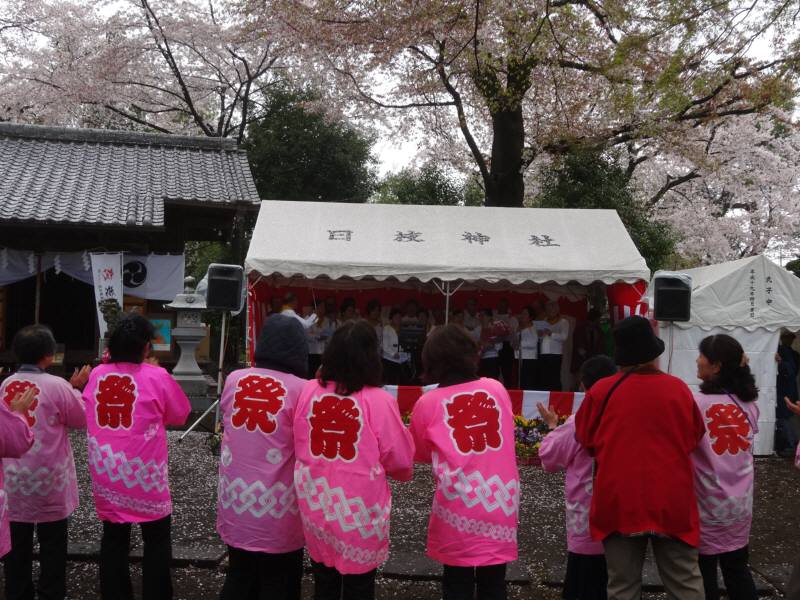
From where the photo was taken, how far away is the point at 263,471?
3.29 metres

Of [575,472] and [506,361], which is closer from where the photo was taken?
[575,472]

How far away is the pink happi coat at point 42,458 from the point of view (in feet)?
12.1

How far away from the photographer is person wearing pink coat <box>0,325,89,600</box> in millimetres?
3699

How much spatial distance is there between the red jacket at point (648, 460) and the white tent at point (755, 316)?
6.48 m

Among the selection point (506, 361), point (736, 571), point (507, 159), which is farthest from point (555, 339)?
point (736, 571)

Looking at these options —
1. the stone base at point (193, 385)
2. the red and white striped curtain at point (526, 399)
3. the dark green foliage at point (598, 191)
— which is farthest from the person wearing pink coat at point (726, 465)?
the dark green foliage at point (598, 191)

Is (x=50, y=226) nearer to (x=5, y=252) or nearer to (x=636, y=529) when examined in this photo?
(x=5, y=252)

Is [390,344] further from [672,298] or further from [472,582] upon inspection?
[472,582]

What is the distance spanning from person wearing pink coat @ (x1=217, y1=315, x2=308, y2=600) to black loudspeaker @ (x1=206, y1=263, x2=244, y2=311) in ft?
17.2

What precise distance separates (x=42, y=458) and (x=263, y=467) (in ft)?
4.15

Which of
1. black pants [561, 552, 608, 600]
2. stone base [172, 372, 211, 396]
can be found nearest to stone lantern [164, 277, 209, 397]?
stone base [172, 372, 211, 396]

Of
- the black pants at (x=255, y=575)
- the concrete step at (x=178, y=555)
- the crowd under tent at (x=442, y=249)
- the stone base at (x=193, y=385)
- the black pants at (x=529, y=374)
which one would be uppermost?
the crowd under tent at (x=442, y=249)

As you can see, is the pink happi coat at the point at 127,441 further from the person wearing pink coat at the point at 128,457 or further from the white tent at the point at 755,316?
the white tent at the point at 755,316

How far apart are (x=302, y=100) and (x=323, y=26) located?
21.5 feet
